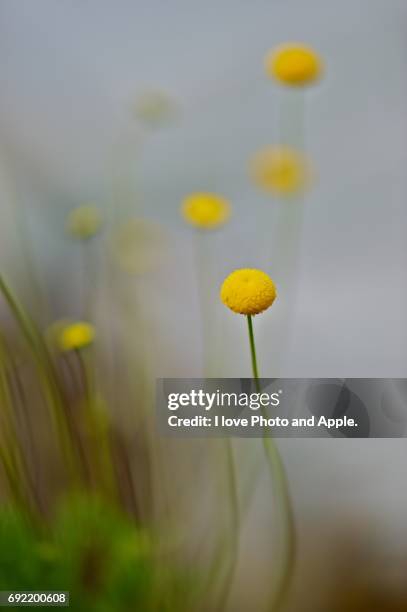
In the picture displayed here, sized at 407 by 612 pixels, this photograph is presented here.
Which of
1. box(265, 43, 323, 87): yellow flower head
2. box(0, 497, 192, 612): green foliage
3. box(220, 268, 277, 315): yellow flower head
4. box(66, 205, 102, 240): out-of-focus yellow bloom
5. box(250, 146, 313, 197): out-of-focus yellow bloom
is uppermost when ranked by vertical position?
box(265, 43, 323, 87): yellow flower head

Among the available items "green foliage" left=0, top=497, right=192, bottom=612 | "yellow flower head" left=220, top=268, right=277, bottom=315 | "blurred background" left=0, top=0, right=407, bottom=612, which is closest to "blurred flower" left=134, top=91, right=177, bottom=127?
"blurred background" left=0, top=0, right=407, bottom=612

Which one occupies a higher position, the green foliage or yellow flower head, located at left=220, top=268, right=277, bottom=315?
yellow flower head, located at left=220, top=268, right=277, bottom=315

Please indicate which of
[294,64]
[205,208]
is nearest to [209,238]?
[205,208]

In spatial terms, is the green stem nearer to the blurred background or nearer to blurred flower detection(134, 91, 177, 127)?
the blurred background

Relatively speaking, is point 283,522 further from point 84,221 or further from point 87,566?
point 84,221

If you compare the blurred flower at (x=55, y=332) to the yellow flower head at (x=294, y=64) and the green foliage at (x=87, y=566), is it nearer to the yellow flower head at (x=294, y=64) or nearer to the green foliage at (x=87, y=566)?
the green foliage at (x=87, y=566)

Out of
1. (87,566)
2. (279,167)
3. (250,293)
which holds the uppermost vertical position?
(279,167)
